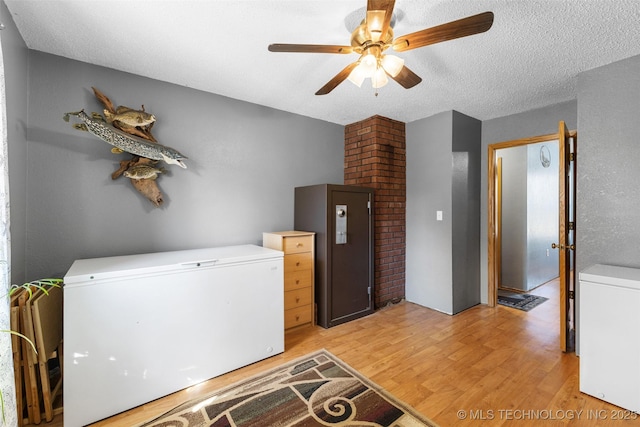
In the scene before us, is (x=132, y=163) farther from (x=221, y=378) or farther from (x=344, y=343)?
(x=344, y=343)

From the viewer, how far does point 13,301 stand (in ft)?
4.97

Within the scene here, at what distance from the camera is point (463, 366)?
2162 mm

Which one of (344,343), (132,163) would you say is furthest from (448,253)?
(132,163)

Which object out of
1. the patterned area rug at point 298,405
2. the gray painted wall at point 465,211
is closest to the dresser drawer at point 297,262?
the patterned area rug at point 298,405

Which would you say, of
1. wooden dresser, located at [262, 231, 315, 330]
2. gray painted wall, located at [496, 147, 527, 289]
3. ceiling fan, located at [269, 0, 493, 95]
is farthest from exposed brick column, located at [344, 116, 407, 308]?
gray painted wall, located at [496, 147, 527, 289]

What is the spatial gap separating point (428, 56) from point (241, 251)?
7.05 feet

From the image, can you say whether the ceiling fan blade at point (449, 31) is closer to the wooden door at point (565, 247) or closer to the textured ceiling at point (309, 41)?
the textured ceiling at point (309, 41)

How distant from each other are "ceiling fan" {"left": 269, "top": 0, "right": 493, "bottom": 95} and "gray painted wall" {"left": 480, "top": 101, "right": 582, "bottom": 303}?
2270 millimetres

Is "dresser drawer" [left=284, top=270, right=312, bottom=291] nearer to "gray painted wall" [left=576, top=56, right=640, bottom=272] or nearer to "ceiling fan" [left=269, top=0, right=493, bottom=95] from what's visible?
"ceiling fan" [left=269, top=0, right=493, bottom=95]

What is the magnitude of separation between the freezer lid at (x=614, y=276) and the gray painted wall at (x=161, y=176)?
2.64 m

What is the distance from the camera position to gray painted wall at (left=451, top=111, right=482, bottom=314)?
3223 millimetres

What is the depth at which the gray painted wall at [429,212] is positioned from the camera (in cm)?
322

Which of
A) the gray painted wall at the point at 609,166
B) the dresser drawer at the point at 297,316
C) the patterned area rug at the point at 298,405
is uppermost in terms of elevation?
the gray painted wall at the point at 609,166

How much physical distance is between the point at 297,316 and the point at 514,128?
329 centimetres
